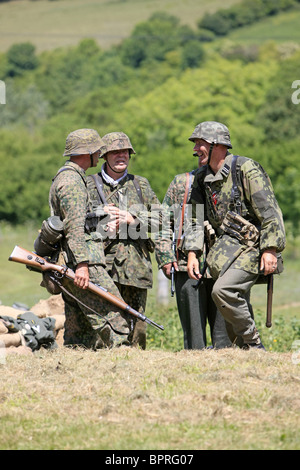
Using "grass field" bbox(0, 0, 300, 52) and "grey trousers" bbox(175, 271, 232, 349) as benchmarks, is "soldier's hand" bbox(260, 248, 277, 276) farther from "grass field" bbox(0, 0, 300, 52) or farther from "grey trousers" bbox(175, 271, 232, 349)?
"grass field" bbox(0, 0, 300, 52)

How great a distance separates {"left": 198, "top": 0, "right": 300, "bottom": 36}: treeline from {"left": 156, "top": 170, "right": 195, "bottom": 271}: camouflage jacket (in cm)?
13371

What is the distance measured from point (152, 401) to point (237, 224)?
82.9 inches

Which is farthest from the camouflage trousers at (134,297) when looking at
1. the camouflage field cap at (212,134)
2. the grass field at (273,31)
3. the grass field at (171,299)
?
the grass field at (273,31)

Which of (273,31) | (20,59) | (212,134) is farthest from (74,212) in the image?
(273,31)

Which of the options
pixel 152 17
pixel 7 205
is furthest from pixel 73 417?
pixel 152 17

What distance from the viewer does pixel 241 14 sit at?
139500mm

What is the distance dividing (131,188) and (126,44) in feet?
398

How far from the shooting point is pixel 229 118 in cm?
8194

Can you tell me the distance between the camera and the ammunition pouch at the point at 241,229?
7734mm

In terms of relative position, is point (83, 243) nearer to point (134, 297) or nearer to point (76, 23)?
point (134, 297)

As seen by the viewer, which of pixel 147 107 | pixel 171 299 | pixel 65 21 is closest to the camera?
pixel 171 299

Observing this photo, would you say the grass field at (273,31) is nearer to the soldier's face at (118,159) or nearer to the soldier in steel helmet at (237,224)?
the soldier's face at (118,159)

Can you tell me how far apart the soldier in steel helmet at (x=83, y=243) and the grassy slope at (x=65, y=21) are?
12840 cm

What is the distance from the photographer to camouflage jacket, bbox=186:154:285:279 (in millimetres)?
7578
